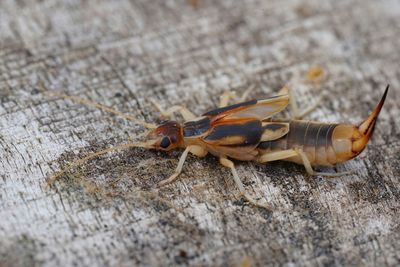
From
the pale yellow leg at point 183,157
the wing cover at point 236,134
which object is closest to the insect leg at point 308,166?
the wing cover at point 236,134

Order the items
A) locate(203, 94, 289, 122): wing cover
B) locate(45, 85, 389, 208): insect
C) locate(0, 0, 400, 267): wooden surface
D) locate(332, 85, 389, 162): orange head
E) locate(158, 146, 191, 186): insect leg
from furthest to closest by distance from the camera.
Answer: locate(203, 94, 289, 122): wing cover → locate(45, 85, 389, 208): insect → locate(332, 85, 389, 162): orange head → locate(158, 146, 191, 186): insect leg → locate(0, 0, 400, 267): wooden surface

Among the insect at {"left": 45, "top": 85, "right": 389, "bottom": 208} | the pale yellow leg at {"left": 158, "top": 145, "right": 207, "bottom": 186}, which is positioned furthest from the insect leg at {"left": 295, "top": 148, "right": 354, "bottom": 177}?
the pale yellow leg at {"left": 158, "top": 145, "right": 207, "bottom": 186}

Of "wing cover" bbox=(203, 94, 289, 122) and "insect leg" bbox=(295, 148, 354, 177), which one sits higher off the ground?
"wing cover" bbox=(203, 94, 289, 122)

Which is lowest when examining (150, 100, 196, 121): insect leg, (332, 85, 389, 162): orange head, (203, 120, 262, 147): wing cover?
(150, 100, 196, 121): insect leg

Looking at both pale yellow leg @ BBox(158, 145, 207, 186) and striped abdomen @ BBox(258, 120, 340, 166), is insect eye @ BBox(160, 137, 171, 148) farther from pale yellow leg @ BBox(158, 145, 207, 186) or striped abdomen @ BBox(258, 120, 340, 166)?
striped abdomen @ BBox(258, 120, 340, 166)

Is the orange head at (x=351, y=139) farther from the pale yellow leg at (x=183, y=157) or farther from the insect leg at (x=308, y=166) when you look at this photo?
the pale yellow leg at (x=183, y=157)
